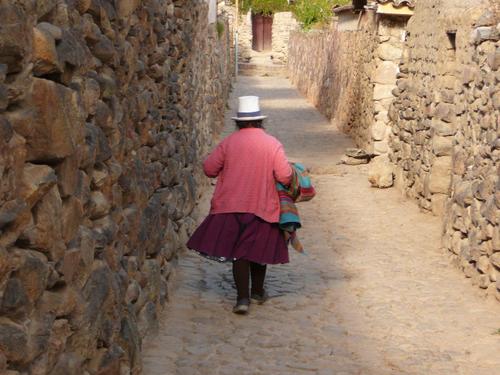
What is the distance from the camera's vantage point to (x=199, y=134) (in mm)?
9555

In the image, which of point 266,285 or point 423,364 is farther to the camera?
point 266,285

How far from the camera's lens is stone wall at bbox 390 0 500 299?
22.4 ft

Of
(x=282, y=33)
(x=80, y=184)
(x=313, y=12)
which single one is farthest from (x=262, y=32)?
(x=80, y=184)

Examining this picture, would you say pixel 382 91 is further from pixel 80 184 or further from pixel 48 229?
pixel 48 229

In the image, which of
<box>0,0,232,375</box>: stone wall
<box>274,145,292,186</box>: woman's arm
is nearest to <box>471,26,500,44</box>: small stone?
<box>274,145,292,186</box>: woman's arm

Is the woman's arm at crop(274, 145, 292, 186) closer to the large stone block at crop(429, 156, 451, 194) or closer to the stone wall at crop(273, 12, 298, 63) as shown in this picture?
the large stone block at crop(429, 156, 451, 194)

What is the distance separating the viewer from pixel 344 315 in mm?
6145

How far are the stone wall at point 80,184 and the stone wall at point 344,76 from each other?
796 cm

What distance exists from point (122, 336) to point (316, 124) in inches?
627

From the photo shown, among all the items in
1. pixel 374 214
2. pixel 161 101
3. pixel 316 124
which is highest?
pixel 161 101

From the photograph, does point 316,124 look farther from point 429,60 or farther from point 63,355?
point 63,355

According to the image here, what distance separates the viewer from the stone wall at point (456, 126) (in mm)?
6833

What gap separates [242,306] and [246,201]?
696mm

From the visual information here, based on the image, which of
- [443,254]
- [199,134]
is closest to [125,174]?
[443,254]
